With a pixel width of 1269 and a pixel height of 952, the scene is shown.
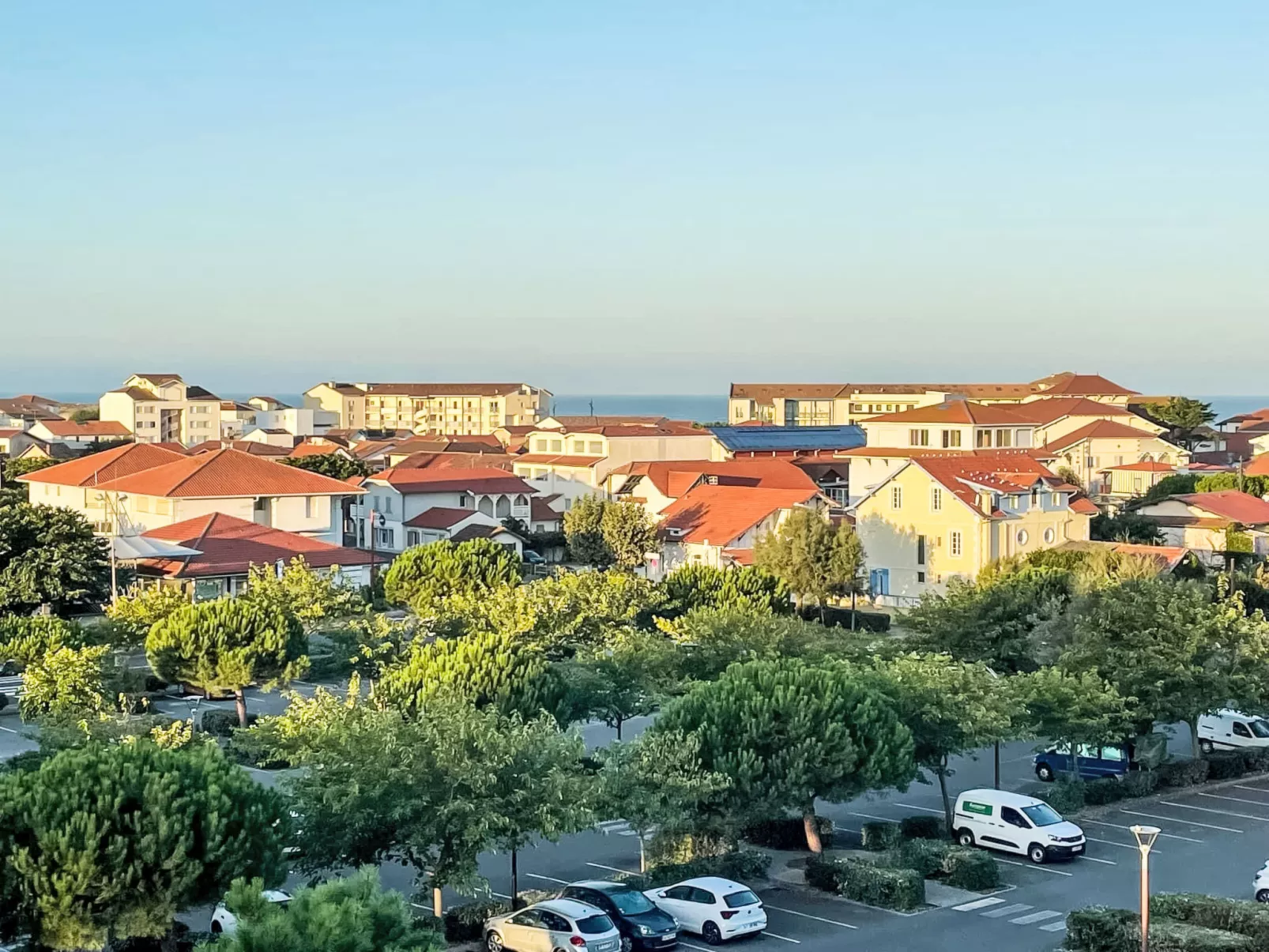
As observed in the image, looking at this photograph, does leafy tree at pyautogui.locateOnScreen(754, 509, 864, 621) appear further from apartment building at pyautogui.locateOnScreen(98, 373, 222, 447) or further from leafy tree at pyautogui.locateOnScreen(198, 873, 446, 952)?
apartment building at pyautogui.locateOnScreen(98, 373, 222, 447)

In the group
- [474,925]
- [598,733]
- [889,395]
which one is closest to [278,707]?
[598,733]

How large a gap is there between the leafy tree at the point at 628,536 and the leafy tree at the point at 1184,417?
7797 cm

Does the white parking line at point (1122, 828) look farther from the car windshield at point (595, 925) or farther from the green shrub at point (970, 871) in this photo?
the car windshield at point (595, 925)

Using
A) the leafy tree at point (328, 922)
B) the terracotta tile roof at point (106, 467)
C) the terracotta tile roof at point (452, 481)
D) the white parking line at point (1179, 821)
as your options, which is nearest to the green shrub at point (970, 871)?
the white parking line at point (1179, 821)

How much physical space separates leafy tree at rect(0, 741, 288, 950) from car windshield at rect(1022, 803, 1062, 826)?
46.4 feet

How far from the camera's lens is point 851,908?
2428 cm

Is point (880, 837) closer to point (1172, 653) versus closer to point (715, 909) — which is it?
point (715, 909)

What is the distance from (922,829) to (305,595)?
2133 cm

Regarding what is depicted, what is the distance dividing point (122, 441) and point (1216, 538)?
111 meters

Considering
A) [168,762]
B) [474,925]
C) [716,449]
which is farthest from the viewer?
[716,449]

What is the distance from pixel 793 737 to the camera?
85.3 feet

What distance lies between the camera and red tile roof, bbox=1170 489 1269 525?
69.3 metres

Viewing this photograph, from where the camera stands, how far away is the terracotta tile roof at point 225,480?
65.6 metres

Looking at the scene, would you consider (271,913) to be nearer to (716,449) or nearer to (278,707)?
(278,707)
